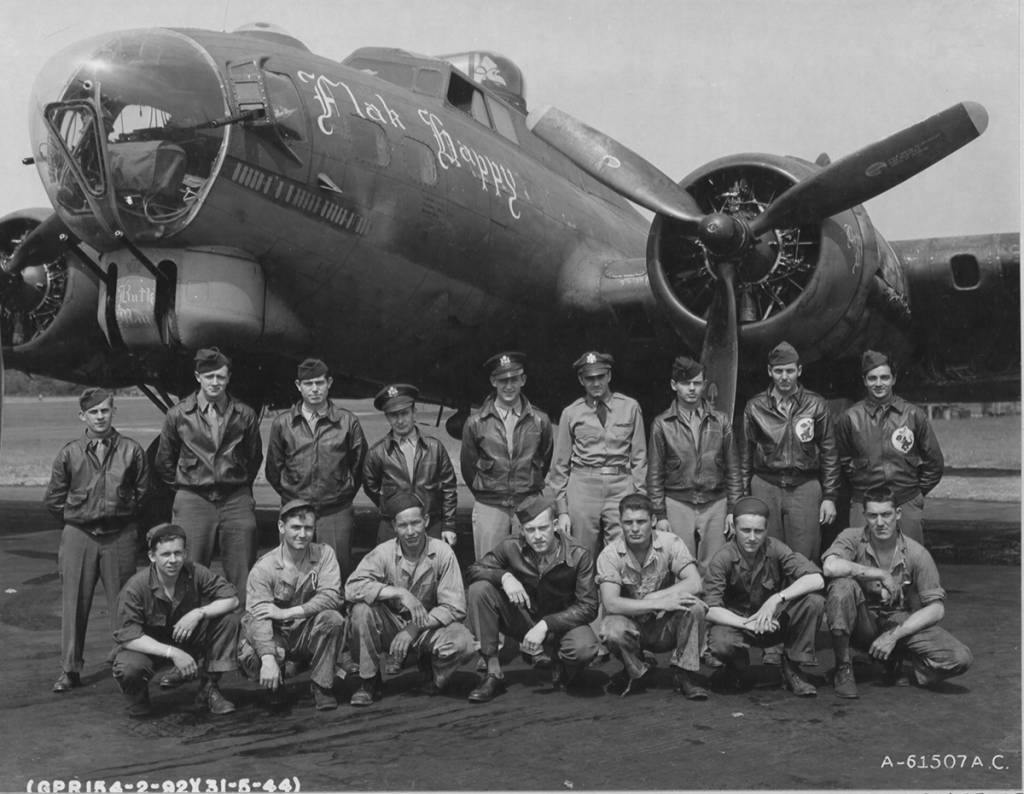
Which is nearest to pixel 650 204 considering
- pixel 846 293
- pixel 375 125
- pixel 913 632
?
pixel 846 293

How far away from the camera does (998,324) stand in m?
10.3

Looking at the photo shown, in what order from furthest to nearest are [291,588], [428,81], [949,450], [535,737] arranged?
[949,450] → [428,81] → [291,588] → [535,737]

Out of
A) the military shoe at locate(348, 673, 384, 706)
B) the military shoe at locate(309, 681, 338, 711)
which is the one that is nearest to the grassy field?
the military shoe at locate(348, 673, 384, 706)

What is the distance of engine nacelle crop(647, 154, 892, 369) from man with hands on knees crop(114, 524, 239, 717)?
4.72m

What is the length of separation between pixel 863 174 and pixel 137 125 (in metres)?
5.40

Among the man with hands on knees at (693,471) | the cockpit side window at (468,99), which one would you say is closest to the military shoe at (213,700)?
the man with hands on knees at (693,471)

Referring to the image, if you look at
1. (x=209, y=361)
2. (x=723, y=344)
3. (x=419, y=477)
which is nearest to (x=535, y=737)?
(x=419, y=477)

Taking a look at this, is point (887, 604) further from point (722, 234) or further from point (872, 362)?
point (722, 234)

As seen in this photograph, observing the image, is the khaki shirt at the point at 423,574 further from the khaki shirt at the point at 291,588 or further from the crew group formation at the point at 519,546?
the khaki shirt at the point at 291,588

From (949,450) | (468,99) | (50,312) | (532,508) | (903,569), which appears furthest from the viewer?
(949,450)

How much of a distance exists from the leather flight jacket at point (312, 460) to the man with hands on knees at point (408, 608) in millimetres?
683

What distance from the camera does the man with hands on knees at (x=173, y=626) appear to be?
532cm

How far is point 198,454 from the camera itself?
6430mm

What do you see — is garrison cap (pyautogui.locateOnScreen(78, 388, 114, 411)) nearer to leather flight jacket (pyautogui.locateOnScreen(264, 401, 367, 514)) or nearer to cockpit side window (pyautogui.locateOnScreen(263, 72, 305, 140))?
leather flight jacket (pyautogui.locateOnScreen(264, 401, 367, 514))
